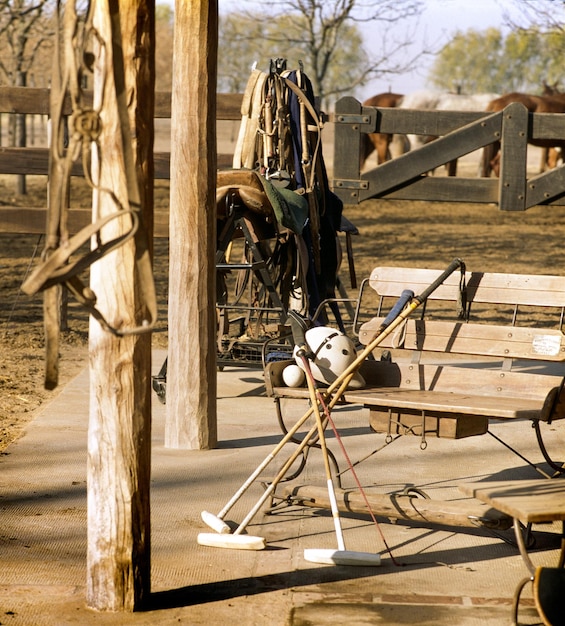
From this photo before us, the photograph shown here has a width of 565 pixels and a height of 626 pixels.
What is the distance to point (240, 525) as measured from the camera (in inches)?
184

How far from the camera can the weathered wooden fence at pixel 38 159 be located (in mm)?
9055

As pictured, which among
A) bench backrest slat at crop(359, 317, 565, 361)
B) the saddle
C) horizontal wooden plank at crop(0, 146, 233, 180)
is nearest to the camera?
bench backrest slat at crop(359, 317, 565, 361)

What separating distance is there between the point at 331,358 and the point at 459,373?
27.4 inches

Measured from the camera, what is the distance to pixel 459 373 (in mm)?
5504

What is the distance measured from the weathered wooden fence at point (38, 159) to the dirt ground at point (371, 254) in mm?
297

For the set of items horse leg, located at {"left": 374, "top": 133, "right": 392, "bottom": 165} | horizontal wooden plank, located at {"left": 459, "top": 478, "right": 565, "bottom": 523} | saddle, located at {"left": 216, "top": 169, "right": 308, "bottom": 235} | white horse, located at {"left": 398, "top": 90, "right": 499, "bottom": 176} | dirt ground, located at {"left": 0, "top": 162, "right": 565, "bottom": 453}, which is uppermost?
white horse, located at {"left": 398, "top": 90, "right": 499, "bottom": 176}

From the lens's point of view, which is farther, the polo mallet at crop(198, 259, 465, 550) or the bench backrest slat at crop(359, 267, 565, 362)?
the bench backrest slat at crop(359, 267, 565, 362)

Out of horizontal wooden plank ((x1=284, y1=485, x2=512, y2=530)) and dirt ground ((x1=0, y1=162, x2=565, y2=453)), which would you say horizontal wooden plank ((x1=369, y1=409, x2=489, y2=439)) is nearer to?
horizontal wooden plank ((x1=284, y1=485, x2=512, y2=530))

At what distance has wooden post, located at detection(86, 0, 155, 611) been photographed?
3.80 m

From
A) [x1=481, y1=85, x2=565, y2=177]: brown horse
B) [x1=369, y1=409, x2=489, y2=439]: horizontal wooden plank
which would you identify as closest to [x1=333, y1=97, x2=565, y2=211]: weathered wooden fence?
[x1=369, y1=409, x2=489, y2=439]: horizontal wooden plank

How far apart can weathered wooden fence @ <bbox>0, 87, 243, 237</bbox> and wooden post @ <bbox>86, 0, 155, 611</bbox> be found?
4920mm

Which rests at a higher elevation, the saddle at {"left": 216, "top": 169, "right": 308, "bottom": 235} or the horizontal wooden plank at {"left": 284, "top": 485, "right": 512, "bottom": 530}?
the saddle at {"left": 216, "top": 169, "right": 308, "bottom": 235}

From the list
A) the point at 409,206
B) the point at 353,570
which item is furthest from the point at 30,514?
the point at 409,206

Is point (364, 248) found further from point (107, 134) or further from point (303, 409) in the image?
point (107, 134)
